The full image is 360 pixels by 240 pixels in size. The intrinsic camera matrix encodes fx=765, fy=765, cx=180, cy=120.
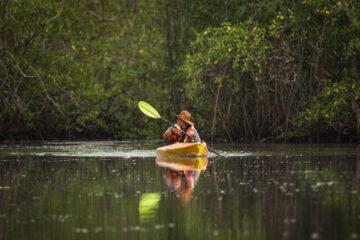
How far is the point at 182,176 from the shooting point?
11.1m

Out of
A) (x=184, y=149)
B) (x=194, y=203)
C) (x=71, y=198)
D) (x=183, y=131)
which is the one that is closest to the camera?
(x=194, y=203)

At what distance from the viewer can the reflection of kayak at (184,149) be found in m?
16.0

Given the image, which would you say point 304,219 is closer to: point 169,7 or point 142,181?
point 142,181

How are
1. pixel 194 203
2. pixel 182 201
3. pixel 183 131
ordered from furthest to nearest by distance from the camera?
pixel 183 131 < pixel 182 201 < pixel 194 203

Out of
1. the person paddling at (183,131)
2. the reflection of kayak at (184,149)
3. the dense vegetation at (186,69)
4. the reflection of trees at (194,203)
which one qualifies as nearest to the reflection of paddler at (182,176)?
the reflection of trees at (194,203)

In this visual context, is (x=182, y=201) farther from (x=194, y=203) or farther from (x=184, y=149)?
(x=184, y=149)

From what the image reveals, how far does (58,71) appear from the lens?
25.8m

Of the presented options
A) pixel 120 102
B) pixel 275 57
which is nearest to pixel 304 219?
pixel 275 57

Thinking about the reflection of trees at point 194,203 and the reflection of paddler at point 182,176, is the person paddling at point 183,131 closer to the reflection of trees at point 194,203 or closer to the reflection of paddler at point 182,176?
the reflection of paddler at point 182,176

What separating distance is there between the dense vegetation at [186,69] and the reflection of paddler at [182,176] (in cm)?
667

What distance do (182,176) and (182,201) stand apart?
3.25 m

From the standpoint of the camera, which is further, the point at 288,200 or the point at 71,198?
the point at 71,198

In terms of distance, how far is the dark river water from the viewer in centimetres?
605

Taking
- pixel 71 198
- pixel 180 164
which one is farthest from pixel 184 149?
pixel 71 198
